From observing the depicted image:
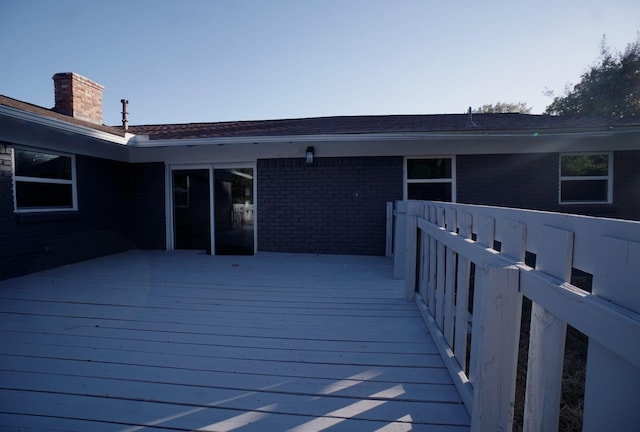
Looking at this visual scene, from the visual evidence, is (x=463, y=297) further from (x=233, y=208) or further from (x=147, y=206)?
(x=147, y=206)

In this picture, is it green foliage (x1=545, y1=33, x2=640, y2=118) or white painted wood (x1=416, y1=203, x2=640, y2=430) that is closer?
white painted wood (x1=416, y1=203, x2=640, y2=430)

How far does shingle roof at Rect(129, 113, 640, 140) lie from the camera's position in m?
6.84

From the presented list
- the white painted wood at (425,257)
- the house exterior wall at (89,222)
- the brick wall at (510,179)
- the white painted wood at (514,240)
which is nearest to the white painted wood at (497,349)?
the white painted wood at (514,240)

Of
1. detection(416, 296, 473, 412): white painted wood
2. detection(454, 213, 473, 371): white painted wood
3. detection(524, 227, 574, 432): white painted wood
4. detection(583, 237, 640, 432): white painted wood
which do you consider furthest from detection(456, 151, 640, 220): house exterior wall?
detection(583, 237, 640, 432): white painted wood

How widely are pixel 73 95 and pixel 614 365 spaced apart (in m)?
9.74

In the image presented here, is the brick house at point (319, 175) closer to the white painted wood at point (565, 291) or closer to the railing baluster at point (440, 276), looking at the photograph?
the railing baluster at point (440, 276)

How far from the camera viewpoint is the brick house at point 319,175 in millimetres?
6398

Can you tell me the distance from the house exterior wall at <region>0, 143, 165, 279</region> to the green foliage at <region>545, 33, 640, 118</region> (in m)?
27.6

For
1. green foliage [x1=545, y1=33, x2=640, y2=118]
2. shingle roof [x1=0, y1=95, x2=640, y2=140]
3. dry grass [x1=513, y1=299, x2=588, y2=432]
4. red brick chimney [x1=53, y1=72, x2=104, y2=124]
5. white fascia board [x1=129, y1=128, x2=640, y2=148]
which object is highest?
green foliage [x1=545, y1=33, x2=640, y2=118]

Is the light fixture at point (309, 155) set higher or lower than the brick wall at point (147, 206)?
higher

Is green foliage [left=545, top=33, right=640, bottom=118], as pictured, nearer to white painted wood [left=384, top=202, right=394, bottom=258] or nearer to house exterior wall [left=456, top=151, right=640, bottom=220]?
house exterior wall [left=456, top=151, right=640, bottom=220]

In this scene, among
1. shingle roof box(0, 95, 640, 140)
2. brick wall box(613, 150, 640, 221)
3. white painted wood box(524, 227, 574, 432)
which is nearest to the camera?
white painted wood box(524, 227, 574, 432)

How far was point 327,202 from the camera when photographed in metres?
7.26

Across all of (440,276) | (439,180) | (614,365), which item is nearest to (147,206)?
(439,180)
